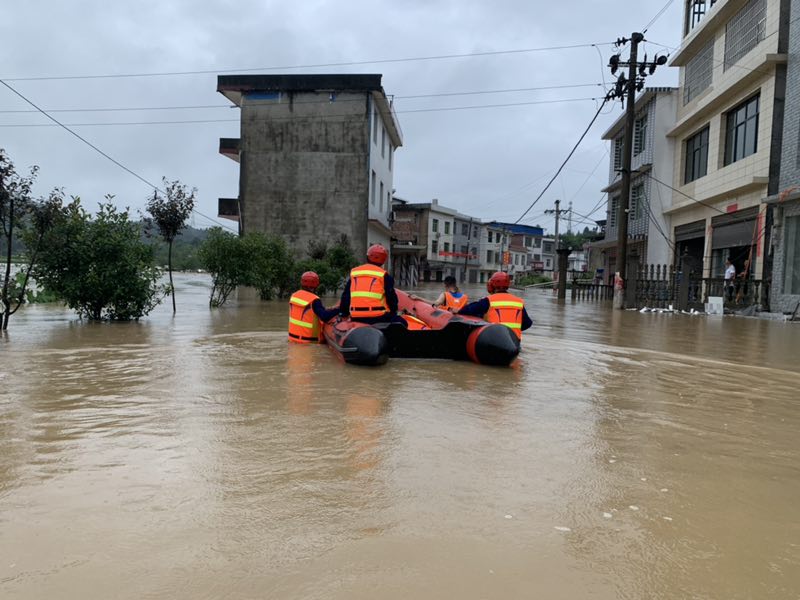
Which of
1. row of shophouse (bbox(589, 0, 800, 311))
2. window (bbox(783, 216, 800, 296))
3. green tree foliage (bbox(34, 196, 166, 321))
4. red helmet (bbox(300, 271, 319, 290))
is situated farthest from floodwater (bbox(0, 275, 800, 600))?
row of shophouse (bbox(589, 0, 800, 311))

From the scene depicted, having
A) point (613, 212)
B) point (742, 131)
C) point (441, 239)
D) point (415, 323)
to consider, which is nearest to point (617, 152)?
point (613, 212)

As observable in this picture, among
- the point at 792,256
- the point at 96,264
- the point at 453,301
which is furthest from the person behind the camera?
the point at 792,256

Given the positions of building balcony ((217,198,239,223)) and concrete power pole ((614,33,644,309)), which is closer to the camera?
concrete power pole ((614,33,644,309))

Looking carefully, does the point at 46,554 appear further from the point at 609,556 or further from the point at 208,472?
the point at 609,556

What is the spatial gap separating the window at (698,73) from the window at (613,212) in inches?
364

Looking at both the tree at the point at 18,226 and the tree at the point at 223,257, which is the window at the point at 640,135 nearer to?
the tree at the point at 223,257

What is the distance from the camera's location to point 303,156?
27859 mm

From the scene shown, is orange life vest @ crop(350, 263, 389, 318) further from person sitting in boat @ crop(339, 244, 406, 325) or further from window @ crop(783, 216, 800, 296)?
window @ crop(783, 216, 800, 296)

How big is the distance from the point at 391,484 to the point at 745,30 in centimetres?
2187

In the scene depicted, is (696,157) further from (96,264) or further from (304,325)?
(96,264)

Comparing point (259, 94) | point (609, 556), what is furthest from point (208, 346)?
point (259, 94)

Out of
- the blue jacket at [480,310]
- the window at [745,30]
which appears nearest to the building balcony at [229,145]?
the window at [745,30]

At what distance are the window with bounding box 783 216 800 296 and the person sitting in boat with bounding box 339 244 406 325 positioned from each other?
45.5 ft

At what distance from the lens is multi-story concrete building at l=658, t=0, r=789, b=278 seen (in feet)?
58.9
